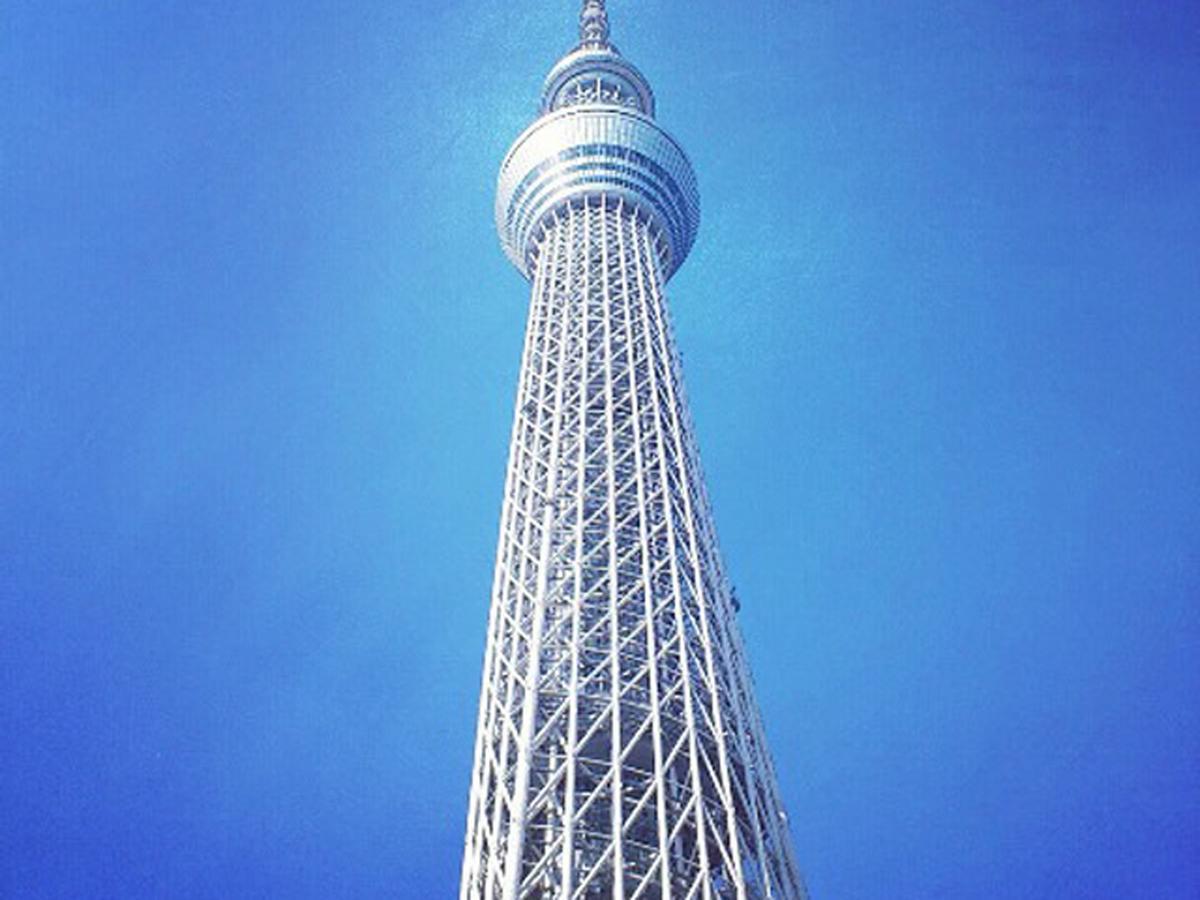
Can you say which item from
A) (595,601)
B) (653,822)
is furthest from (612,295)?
(653,822)

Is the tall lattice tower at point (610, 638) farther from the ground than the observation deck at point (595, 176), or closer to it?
closer to it

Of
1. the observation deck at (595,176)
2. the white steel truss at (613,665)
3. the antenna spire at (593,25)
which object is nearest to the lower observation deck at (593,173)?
the observation deck at (595,176)

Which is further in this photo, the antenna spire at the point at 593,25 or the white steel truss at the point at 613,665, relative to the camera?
the antenna spire at the point at 593,25

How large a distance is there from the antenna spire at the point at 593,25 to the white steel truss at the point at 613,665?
88.0 ft

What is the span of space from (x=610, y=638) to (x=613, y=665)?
1.32m

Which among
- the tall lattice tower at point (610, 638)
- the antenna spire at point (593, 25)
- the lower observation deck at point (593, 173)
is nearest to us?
the tall lattice tower at point (610, 638)

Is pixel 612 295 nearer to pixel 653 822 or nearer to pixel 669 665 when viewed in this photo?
pixel 669 665

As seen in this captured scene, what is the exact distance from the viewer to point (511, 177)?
51.7m

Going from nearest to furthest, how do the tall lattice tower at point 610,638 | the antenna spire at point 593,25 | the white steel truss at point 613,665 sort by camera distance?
the white steel truss at point 613,665, the tall lattice tower at point 610,638, the antenna spire at point 593,25

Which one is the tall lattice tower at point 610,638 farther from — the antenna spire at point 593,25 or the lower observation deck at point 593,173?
the antenna spire at point 593,25

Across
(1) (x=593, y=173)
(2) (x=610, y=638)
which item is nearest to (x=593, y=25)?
(1) (x=593, y=173)

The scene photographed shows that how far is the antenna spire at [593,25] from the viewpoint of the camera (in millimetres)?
61875

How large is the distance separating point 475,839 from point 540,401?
692 inches

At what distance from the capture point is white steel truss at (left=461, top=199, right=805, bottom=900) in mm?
25219
